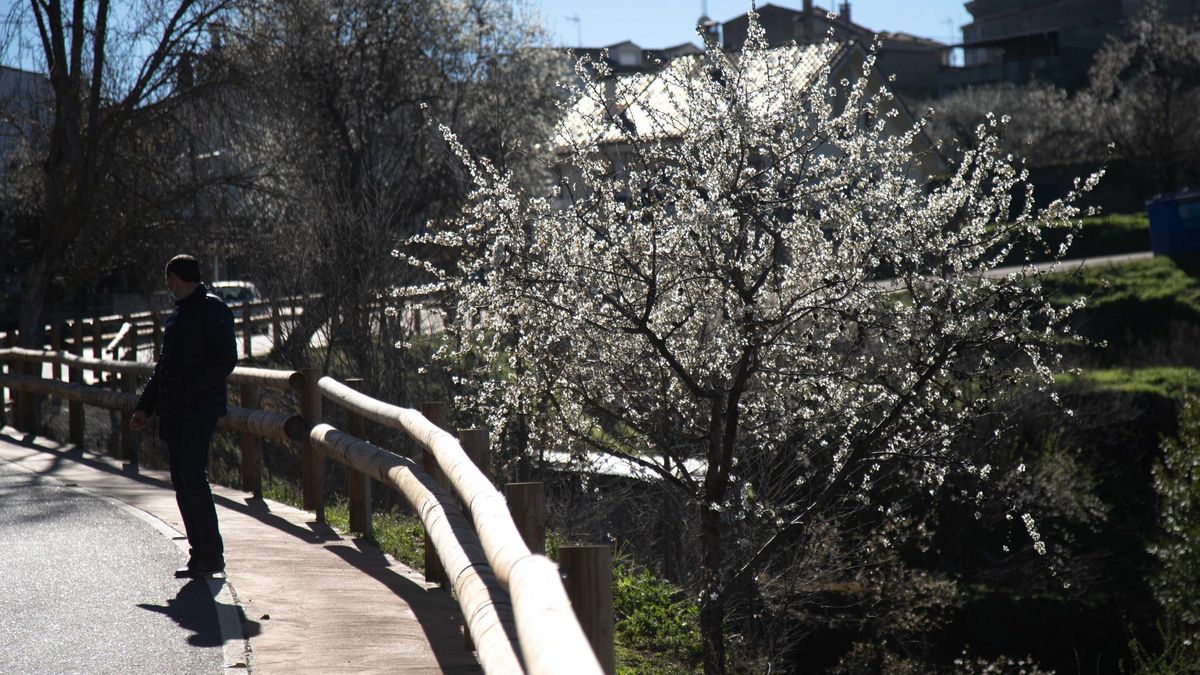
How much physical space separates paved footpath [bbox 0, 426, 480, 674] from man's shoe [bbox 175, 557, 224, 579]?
0.25 feet

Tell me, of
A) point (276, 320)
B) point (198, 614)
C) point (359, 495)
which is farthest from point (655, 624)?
point (276, 320)

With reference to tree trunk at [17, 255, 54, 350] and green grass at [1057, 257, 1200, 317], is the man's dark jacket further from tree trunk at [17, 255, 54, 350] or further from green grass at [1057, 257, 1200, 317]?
green grass at [1057, 257, 1200, 317]

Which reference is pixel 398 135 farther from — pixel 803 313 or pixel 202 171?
pixel 803 313

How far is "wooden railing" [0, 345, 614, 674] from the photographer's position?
2742 mm

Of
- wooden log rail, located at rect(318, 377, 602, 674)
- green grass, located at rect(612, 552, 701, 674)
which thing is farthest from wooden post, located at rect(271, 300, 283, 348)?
wooden log rail, located at rect(318, 377, 602, 674)

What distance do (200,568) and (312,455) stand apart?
2195 mm

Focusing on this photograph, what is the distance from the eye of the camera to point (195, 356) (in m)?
7.43

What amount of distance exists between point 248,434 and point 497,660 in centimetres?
730

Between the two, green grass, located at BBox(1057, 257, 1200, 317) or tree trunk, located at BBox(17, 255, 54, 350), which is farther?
green grass, located at BBox(1057, 257, 1200, 317)

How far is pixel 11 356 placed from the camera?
53.8 feet

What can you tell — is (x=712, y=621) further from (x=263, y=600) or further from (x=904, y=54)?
(x=904, y=54)

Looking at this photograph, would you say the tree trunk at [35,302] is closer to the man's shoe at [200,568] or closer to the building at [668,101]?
the building at [668,101]

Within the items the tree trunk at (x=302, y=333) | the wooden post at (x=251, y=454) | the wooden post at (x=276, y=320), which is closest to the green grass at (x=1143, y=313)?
the tree trunk at (x=302, y=333)

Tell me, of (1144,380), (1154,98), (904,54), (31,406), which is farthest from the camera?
(904,54)
